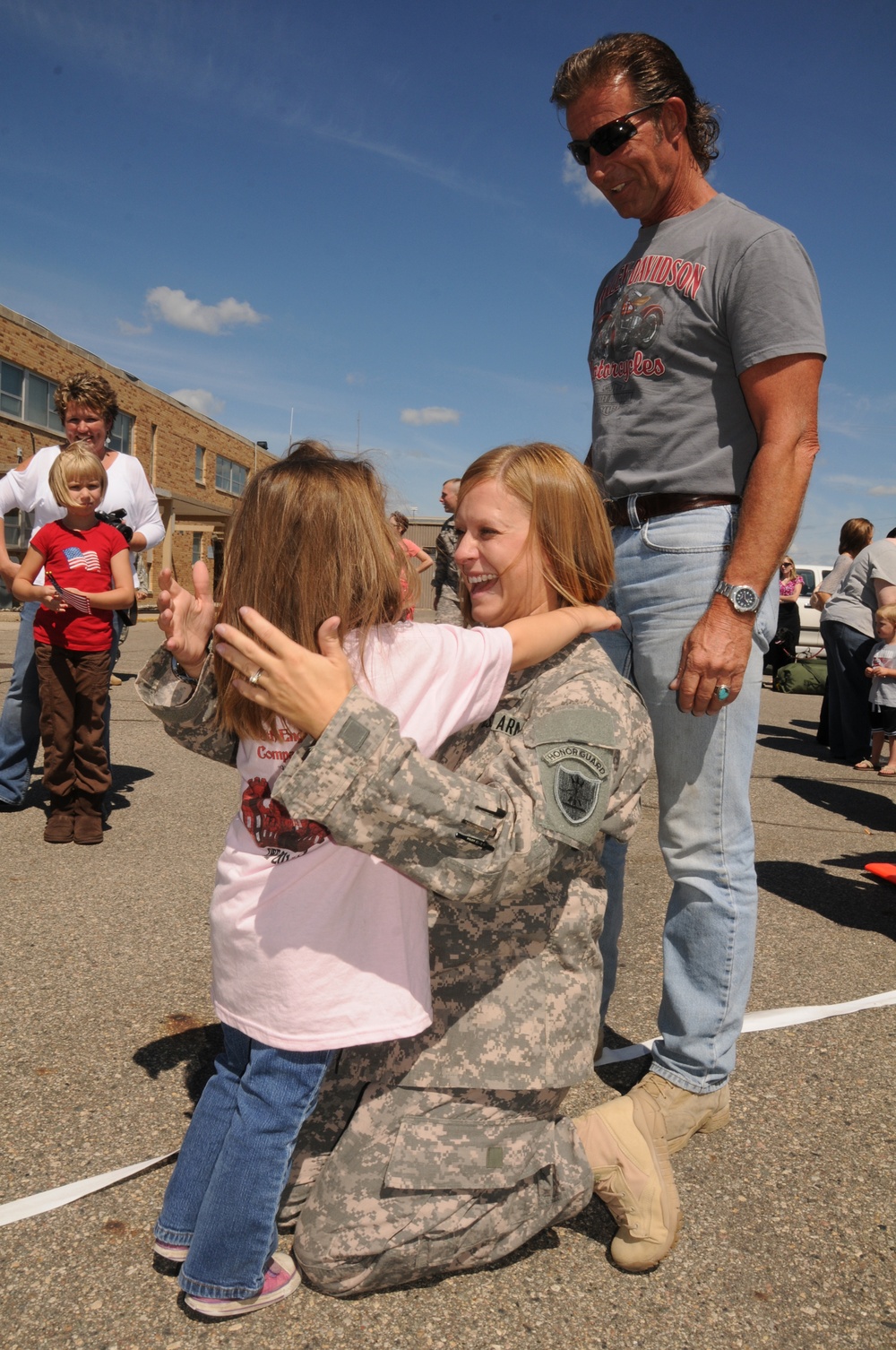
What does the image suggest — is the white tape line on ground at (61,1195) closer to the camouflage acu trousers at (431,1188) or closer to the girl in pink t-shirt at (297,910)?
the girl in pink t-shirt at (297,910)

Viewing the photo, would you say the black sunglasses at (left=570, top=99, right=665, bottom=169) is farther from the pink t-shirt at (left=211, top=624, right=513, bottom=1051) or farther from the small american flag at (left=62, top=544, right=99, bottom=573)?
the small american flag at (left=62, top=544, right=99, bottom=573)

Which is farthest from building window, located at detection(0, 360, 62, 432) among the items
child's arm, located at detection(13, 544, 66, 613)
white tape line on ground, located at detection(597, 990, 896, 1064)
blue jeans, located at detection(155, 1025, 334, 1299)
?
blue jeans, located at detection(155, 1025, 334, 1299)

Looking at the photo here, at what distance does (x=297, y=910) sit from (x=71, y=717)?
3156mm

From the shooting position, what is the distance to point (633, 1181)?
1868mm

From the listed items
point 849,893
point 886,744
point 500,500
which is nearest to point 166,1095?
point 500,500

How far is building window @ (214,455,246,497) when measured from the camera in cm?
4041

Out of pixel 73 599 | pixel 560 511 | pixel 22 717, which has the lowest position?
pixel 22 717

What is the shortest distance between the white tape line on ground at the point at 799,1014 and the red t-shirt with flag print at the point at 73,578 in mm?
3063

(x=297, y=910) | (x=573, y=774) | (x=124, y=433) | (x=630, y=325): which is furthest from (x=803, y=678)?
(x=124, y=433)

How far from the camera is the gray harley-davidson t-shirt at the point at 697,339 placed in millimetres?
2070

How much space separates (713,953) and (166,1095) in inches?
55.2

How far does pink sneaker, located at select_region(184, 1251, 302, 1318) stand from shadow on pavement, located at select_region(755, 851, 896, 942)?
2.75 meters

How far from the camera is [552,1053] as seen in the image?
1767mm

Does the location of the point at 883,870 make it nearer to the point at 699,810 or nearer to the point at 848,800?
the point at 848,800
